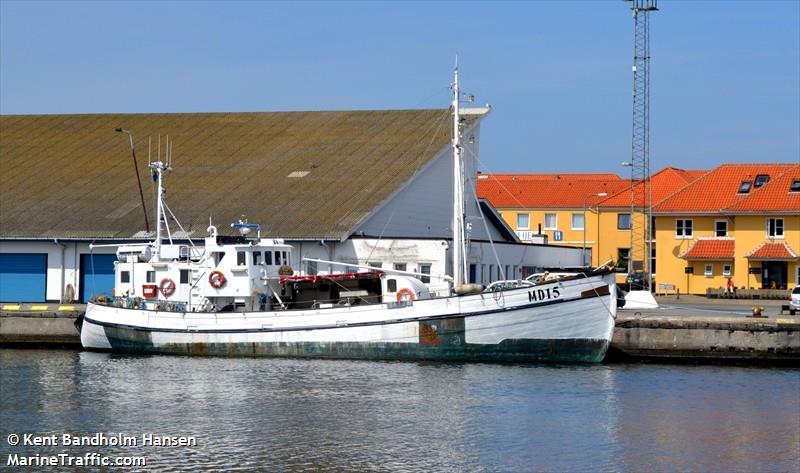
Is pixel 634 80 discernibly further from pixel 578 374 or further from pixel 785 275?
pixel 578 374

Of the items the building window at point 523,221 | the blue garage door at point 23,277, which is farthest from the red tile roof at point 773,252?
the blue garage door at point 23,277

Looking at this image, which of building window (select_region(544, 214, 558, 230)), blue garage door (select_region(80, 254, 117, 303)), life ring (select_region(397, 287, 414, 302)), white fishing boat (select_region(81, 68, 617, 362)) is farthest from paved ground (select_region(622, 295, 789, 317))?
building window (select_region(544, 214, 558, 230))

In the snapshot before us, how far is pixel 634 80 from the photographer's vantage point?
7006cm

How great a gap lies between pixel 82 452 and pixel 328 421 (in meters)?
5.92

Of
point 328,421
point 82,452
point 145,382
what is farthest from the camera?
point 145,382

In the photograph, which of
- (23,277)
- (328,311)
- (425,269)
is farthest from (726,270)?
A: (23,277)

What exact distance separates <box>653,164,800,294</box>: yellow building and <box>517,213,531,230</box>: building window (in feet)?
70.8

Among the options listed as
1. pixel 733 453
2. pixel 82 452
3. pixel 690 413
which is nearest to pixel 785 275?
pixel 690 413

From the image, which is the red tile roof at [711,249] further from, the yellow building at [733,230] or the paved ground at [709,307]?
the paved ground at [709,307]

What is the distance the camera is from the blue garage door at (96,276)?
52.6 m

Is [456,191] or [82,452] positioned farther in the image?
[456,191]

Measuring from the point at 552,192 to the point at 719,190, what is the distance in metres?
24.1

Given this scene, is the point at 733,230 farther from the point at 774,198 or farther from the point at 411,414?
the point at 411,414

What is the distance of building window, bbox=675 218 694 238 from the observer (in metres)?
73.4
